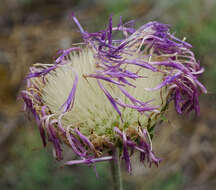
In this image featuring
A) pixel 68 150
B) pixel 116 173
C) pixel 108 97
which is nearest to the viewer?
pixel 108 97

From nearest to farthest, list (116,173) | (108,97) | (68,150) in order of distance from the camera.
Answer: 1. (108,97)
2. (116,173)
3. (68,150)

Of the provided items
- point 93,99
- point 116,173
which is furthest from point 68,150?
point 93,99

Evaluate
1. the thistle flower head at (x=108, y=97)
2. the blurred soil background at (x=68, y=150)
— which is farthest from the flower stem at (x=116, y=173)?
the blurred soil background at (x=68, y=150)

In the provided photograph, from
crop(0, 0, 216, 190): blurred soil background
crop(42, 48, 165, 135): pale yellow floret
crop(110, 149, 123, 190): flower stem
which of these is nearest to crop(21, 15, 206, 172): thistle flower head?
crop(42, 48, 165, 135): pale yellow floret

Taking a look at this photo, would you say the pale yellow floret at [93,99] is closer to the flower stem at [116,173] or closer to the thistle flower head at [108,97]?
the thistle flower head at [108,97]

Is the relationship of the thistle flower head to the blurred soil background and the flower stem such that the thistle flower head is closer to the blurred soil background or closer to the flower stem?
the flower stem

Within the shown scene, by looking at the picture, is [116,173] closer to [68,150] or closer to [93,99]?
[93,99]

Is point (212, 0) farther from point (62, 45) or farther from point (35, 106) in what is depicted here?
point (35, 106)
